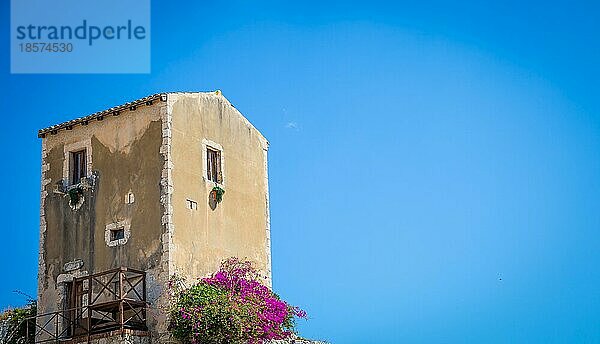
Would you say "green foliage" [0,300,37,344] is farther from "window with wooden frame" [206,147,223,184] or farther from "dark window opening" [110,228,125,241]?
"window with wooden frame" [206,147,223,184]

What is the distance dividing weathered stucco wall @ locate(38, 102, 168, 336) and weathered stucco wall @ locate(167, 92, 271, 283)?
66 centimetres

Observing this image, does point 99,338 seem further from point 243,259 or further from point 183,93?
point 183,93

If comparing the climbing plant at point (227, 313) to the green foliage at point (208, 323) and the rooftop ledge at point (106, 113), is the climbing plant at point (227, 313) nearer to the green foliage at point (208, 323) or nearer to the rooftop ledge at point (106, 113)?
the green foliage at point (208, 323)

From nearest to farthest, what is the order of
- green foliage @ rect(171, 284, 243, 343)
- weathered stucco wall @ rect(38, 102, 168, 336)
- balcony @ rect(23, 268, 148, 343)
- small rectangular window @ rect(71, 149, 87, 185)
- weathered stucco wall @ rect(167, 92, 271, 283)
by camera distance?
1. green foliage @ rect(171, 284, 243, 343)
2. balcony @ rect(23, 268, 148, 343)
3. weathered stucco wall @ rect(38, 102, 168, 336)
4. weathered stucco wall @ rect(167, 92, 271, 283)
5. small rectangular window @ rect(71, 149, 87, 185)

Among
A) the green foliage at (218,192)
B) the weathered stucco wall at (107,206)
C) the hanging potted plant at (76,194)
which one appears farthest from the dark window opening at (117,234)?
the green foliage at (218,192)

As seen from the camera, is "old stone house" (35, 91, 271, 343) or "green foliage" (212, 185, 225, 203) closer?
"old stone house" (35, 91, 271, 343)

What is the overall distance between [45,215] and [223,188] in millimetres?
5817

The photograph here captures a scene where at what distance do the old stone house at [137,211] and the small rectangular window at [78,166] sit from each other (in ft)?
0.12

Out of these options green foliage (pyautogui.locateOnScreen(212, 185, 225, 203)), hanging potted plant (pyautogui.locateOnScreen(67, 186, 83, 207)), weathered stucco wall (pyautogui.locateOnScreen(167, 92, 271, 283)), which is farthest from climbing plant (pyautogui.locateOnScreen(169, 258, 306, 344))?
hanging potted plant (pyautogui.locateOnScreen(67, 186, 83, 207))

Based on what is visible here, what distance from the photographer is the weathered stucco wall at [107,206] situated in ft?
88.0

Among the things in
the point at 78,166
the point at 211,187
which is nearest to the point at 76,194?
the point at 78,166

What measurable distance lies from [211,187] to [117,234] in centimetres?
315

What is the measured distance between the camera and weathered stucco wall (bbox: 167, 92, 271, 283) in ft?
88.8

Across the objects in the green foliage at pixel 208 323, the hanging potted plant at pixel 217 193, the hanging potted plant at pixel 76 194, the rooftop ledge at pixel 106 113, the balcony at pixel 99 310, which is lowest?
the green foliage at pixel 208 323
